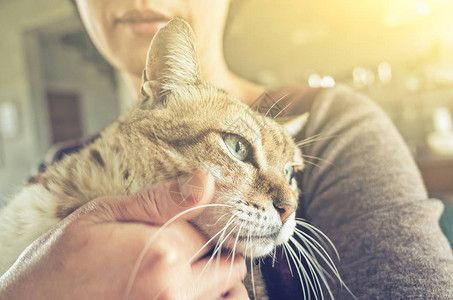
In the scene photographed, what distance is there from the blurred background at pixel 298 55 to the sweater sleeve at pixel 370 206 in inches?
4.4

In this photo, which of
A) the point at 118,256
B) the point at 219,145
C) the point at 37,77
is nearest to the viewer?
the point at 118,256

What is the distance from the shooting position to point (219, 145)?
1.07 ft

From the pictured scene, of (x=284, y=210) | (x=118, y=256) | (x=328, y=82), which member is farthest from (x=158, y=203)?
(x=328, y=82)

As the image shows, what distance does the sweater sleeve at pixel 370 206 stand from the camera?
368 mm

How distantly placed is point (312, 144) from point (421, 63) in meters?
0.87

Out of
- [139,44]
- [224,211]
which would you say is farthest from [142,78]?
[224,211]

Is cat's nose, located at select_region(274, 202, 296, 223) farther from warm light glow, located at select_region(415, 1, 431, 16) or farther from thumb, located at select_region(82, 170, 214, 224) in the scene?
warm light glow, located at select_region(415, 1, 431, 16)

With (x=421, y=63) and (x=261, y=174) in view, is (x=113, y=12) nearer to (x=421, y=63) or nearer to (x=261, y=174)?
(x=261, y=174)

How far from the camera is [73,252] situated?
0.75ft

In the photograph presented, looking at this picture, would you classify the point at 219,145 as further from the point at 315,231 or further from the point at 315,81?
the point at 315,81

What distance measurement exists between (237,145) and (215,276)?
5.6 inches

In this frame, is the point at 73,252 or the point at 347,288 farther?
the point at 347,288

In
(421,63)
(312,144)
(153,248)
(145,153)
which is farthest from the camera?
(421,63)

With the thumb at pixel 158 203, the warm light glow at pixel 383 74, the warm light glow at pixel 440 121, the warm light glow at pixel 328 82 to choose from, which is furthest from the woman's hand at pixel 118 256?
the warm light glow at pixel 440 121
